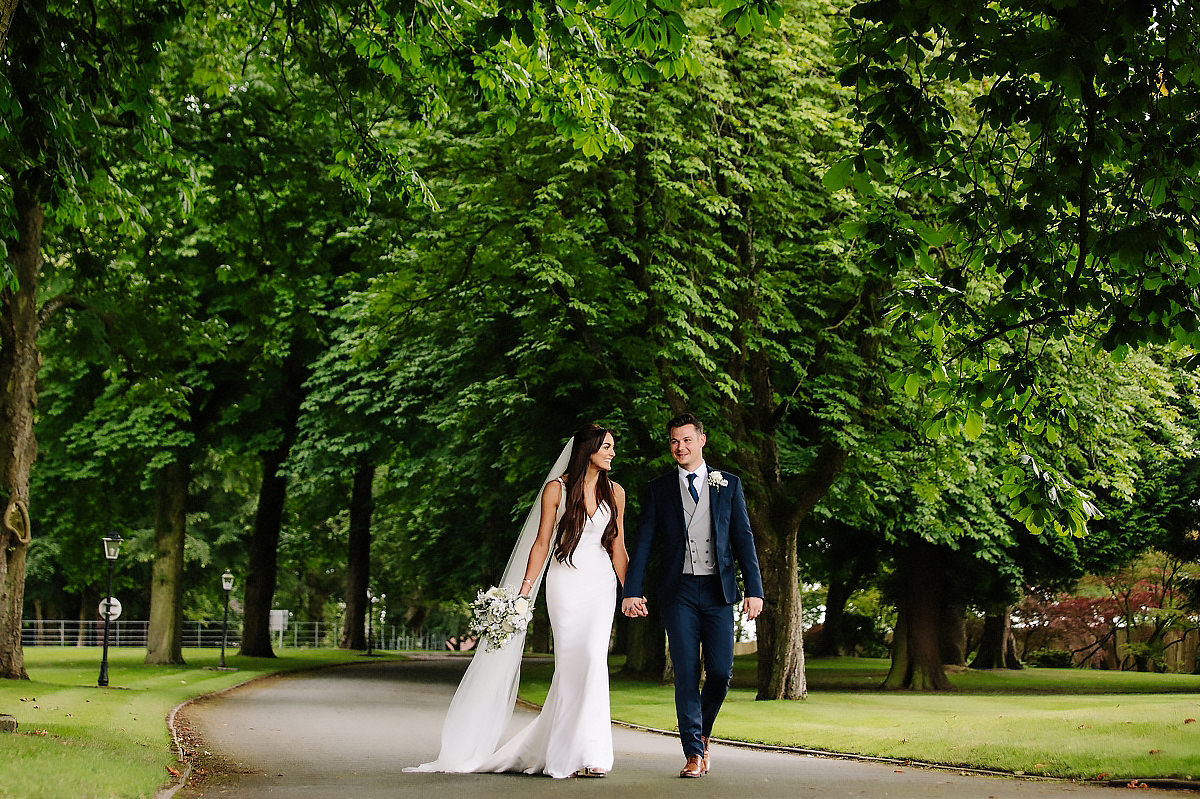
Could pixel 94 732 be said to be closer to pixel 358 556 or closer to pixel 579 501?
pixel 579 501

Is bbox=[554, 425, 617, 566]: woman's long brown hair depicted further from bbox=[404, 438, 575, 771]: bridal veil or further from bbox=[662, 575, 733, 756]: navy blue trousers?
bbox=[662, 575, 733, 756]: navy blue trousers

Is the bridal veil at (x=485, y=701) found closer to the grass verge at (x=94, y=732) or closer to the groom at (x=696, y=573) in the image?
the groom at (x=696, y=573)

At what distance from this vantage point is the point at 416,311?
21.5 meters

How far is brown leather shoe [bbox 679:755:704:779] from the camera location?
338 inches

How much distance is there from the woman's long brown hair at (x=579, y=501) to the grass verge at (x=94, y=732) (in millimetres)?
3211

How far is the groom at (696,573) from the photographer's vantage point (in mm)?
8641

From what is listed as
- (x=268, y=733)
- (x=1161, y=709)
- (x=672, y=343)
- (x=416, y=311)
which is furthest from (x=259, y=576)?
(x=1161, y=709)

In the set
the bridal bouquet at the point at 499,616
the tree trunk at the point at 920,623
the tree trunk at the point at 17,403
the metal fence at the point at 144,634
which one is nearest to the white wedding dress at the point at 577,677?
the bridal bouquet at the point at 499,616

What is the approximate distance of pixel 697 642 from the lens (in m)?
8.77

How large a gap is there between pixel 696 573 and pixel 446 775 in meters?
2.30

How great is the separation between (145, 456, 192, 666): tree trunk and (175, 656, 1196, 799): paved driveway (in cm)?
1446

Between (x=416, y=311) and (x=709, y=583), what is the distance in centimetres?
1359

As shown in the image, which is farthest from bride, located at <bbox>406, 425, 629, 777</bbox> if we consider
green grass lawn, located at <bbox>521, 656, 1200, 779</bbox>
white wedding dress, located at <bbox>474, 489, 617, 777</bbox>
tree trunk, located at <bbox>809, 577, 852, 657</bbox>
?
tree trunk, located at <bbox>809, 577, 852, 657</bbox>

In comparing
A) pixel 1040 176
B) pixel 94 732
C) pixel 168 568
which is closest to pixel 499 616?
pixel 94 732
